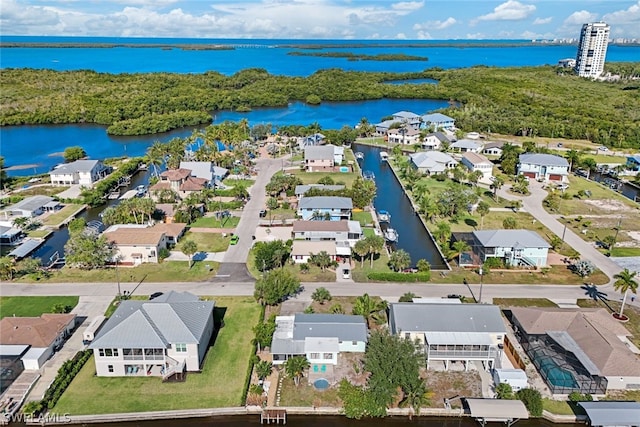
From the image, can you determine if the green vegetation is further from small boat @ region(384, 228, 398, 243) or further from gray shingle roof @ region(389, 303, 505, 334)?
gray shingle roof @ region(389, 303, 505, 334)

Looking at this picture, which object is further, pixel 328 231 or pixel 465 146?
pixel 465 146

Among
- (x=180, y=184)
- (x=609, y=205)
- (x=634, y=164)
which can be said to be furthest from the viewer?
(x=634, y=164)

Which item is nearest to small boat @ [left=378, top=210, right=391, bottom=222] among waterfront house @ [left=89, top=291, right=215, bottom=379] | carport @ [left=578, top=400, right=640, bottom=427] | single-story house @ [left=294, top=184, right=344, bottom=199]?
single-story house @ [left=294, top=184, right=344, bottom=199]

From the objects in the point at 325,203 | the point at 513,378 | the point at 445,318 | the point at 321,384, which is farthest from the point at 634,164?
the point at 321,384

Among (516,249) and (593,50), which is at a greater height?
(593,50)

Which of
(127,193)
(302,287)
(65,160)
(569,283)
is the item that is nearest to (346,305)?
(302,287)

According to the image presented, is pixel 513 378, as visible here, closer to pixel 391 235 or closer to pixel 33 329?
pixel 391 235
